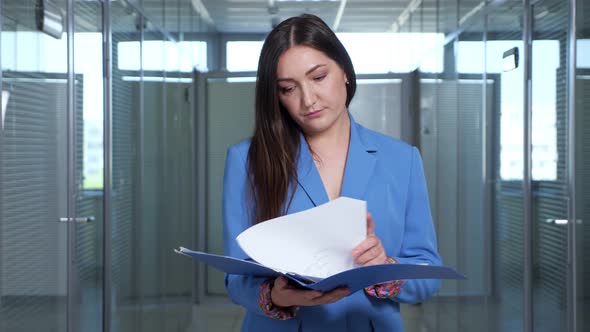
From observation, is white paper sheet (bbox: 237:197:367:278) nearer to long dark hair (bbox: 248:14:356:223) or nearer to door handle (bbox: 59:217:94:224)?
long dark hair (bbox: 248:14:356:223)

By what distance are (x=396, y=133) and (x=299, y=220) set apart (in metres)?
5.28

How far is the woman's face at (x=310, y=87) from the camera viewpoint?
143 cm

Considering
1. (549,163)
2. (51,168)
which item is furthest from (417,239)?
(549,163)

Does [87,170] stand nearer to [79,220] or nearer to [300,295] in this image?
[79,220]

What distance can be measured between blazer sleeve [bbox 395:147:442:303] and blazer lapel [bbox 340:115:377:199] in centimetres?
9

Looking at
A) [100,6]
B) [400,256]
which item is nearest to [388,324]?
[400,256]

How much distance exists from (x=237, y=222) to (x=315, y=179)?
0.61ft

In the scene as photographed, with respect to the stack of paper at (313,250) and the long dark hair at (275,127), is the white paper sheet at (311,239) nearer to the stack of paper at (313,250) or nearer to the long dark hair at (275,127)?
the stack of paper at (313,250)

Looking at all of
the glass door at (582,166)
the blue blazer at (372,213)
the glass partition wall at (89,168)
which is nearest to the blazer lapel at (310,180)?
the blue blazer at (372,213)

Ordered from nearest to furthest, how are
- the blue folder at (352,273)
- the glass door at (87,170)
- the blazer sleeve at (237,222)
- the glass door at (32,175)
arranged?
the blue folder at (352,273)
the blazer sleeve at (237,222)
the glass door at (32,175)
the glass door at (87,170)

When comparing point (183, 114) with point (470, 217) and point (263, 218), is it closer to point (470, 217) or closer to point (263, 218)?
point (470, 217)

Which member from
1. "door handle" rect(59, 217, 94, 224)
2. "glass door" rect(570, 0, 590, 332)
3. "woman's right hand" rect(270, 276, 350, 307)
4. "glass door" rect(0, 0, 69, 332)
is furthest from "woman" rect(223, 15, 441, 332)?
"glass door" rect(570, 0, 590, 332)

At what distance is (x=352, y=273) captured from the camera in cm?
115

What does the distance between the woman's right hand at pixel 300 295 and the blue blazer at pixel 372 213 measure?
0.16 m
